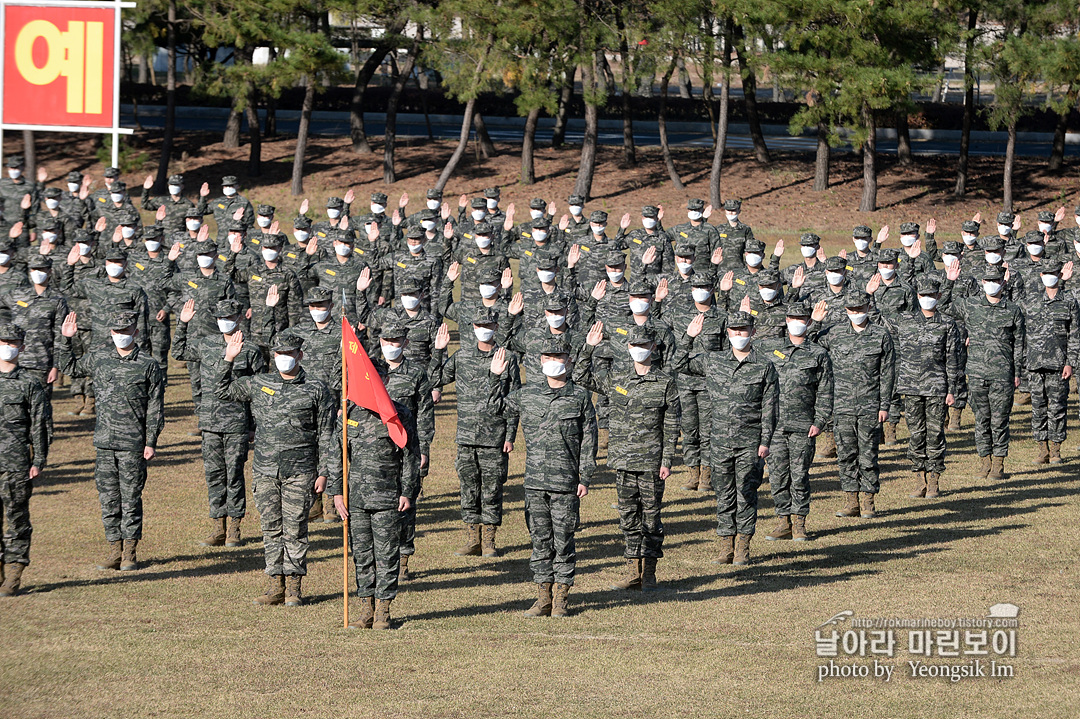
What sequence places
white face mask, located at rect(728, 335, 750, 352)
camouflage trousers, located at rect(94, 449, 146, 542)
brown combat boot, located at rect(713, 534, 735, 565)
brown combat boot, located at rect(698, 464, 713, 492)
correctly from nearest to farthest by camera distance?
camouflage trousers, located at rect(94, 449, 146, 542) < white face mask, located at rect(728, 335, 750, 352) < brown combat boot, located at rect(713, 534, 735, 565) < brown combat boot, located at rect(698, 464, 713, 492)

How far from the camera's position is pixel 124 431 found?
13359 mm

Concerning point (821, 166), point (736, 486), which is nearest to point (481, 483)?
point (736, 486)

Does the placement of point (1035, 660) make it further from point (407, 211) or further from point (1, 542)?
point (407, 211)

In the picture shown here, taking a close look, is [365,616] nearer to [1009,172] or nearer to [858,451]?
[858,451]

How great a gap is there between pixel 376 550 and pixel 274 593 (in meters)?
1.30

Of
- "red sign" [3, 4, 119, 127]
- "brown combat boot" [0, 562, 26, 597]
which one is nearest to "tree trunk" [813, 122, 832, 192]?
"red sign" [3, 4, 119, 127]

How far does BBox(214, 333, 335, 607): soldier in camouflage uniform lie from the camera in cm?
1220

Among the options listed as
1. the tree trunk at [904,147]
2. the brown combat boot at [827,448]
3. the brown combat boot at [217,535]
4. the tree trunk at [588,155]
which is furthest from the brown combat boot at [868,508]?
the tree trunk at [904,147]

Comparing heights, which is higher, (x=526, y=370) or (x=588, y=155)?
(x=588, y=155)

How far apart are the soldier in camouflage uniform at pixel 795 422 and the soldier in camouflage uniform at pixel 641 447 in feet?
6.84

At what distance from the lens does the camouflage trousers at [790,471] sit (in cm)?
1457

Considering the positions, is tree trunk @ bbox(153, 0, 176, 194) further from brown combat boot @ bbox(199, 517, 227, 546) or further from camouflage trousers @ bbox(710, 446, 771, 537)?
camouflage trousers @ bbox(710, 446, 771, 537)

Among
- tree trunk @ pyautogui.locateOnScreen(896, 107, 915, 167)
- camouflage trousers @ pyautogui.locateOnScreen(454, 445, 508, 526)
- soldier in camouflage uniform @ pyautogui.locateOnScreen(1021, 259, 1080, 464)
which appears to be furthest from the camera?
tree trunk @ pyautogui.locateOnScreen(896, 107, 915, 167)

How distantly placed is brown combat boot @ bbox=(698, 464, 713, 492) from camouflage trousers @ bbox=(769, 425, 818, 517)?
2.17m
